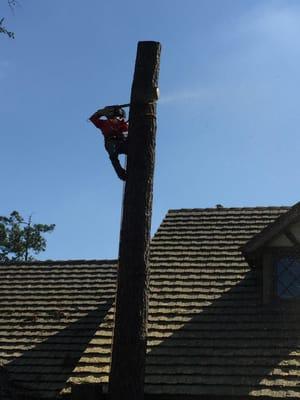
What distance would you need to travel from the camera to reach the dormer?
1052 centimetres

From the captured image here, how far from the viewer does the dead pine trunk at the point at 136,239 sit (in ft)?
22.6

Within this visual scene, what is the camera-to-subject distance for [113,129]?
845 centimetres

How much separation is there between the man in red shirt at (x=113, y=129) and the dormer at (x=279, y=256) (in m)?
3.28

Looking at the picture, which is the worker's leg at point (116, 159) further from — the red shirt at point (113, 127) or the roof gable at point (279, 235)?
the roof gable at point (279, 235)

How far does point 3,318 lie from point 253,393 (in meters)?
5.21

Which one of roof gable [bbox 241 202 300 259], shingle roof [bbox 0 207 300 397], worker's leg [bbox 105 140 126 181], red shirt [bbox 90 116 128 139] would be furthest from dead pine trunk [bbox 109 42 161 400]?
roof gable [bbox 241 202 300 259]

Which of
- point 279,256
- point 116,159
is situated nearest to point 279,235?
point 279,256

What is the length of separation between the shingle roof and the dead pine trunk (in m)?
2.28

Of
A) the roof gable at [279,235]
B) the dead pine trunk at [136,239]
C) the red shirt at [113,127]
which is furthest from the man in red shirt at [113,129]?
the roof gable at [279,235]

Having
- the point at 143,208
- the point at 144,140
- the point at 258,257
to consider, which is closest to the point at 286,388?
the point at 258,257

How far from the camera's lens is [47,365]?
1024 centimetres

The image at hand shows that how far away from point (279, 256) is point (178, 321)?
203cm

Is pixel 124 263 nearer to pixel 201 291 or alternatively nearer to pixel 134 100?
pixel 134 100

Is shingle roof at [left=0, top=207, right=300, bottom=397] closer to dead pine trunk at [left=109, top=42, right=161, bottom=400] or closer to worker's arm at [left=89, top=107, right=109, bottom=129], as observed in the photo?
dead pine trunk at [left=109, top=42, right=161, bottom=400]
